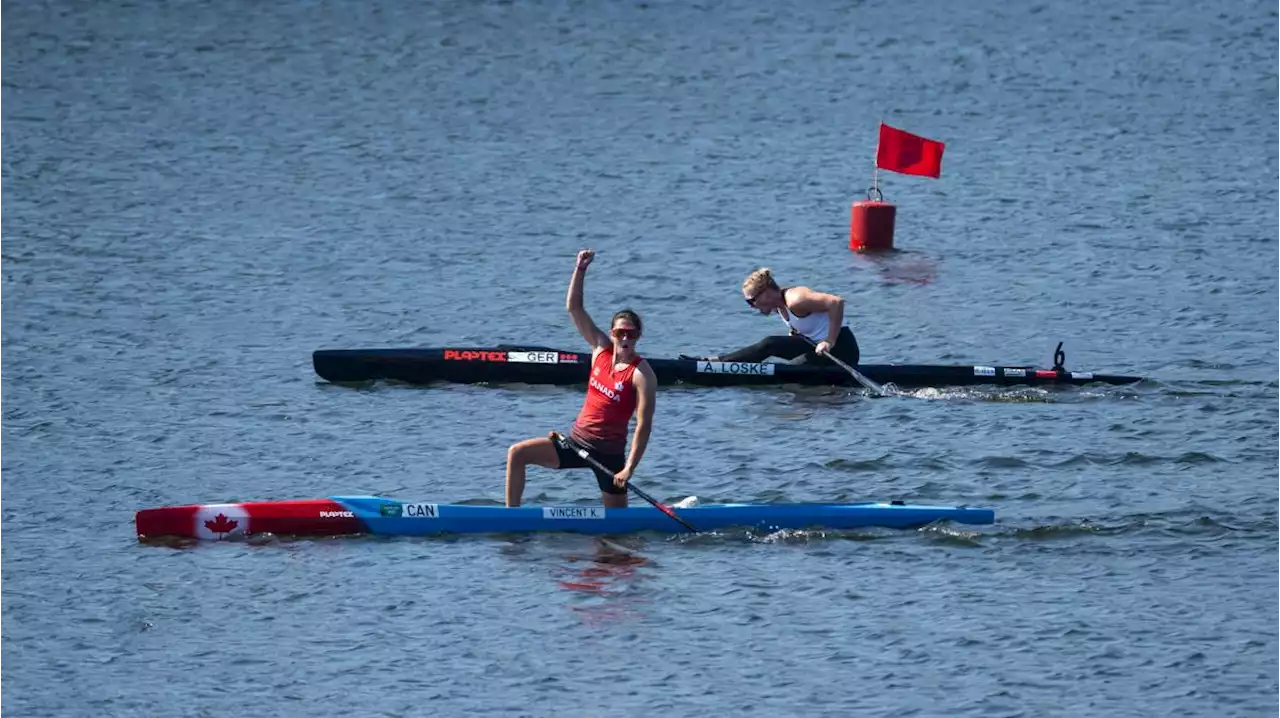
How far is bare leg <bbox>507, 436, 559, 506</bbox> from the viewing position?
17500 millimetres

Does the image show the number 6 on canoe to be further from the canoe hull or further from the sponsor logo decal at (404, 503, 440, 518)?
the sponsor logo decal at (404, 503, 440, 518)

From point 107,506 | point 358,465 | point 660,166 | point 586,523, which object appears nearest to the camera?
point 586,523

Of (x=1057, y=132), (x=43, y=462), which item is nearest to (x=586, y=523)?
(x=43, y=462)

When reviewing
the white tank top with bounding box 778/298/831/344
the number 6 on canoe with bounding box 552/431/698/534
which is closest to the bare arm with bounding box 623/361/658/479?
Result: the number 6 on canoe with bounding box 552/431/698/534

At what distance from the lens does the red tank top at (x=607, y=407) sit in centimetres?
1712

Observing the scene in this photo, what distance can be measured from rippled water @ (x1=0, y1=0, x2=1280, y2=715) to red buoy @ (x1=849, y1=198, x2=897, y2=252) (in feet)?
1.53

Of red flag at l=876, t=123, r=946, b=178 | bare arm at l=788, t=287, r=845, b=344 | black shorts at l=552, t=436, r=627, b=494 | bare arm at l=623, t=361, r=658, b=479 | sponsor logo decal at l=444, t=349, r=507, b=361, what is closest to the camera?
bare arm at l=623, t=361, r=658, b=479

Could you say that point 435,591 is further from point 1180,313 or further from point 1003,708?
point 1180,313

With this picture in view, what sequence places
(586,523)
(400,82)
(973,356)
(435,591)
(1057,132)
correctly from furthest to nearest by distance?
(400,82)
(1057,132)
(973,356)
(586,523)
(435,591)

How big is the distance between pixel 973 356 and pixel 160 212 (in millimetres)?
15608

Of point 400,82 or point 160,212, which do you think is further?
point 400,82

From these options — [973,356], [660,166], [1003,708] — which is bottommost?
[1003,708]

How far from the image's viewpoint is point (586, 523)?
17547 mm

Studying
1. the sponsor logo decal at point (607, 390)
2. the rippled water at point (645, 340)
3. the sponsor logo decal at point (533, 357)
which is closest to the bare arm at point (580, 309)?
the sponsor logo decal at point (607, 390)
